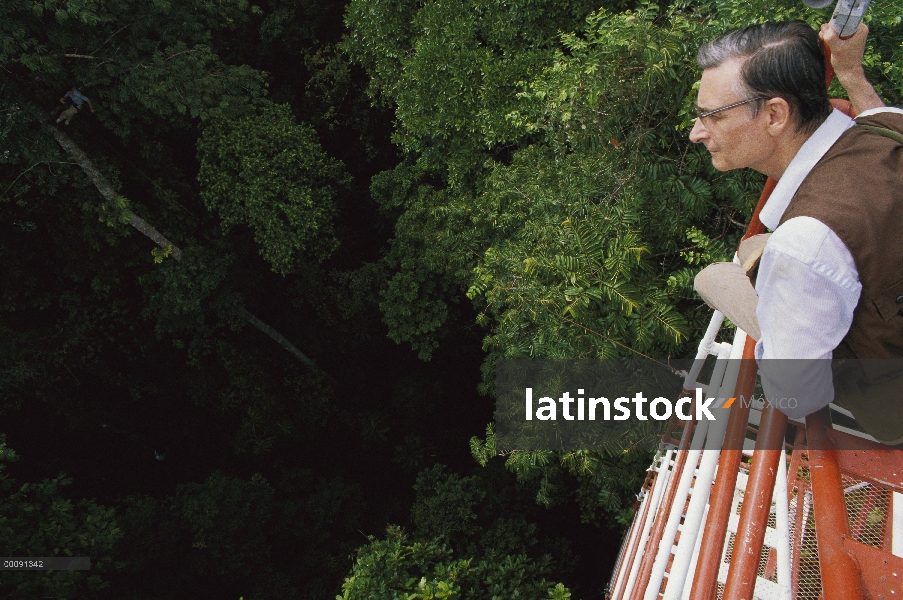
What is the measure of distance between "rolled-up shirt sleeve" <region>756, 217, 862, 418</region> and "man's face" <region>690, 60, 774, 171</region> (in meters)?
0.37

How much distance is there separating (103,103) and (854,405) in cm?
993

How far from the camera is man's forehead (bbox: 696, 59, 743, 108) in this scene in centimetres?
138

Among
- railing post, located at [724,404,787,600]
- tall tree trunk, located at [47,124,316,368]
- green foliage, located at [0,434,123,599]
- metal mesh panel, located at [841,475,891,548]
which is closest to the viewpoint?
railing post, located at [724,404,787,600]

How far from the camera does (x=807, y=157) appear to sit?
1.32 meters

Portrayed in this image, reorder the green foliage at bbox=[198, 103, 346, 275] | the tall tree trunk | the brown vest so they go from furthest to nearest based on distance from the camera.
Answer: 1. the green foliage at bbox=[198, 103, 346, 275]
2. the tall tree trunk
3. the brown vest

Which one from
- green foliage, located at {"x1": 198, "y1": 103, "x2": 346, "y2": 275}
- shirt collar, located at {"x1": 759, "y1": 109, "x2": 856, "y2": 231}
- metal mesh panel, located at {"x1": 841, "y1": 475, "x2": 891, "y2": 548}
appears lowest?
metal mesh panel, located at {"x1": 841, "y1": 475, "x2": 891, "y2": 548}

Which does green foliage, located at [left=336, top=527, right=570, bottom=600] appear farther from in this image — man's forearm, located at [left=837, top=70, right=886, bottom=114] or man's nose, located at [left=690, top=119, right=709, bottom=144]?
man's forearm, located at [left=837, top=70, right=886, bottom=114]

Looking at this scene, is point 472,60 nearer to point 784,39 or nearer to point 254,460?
point 784,39

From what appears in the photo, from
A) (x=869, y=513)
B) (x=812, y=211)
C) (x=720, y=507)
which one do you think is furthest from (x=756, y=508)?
(x=869, y=513)

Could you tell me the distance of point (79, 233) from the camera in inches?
387

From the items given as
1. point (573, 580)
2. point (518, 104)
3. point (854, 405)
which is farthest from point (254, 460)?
point (854, 405)

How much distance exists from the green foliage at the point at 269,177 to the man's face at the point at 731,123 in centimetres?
843

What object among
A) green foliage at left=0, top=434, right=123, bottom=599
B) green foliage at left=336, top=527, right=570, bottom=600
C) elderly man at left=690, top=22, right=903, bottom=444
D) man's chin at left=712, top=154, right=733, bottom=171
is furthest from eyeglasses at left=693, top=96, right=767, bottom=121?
green foliage at left=0, top=434, right=123, bottom=599

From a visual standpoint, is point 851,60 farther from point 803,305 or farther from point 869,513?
point 869,513
